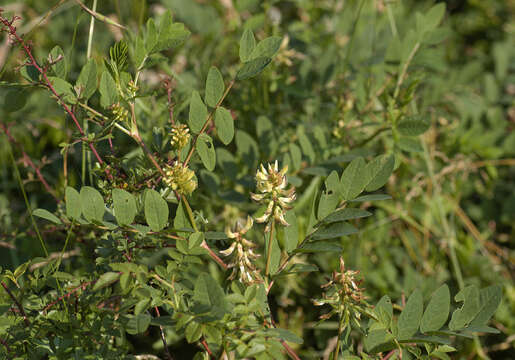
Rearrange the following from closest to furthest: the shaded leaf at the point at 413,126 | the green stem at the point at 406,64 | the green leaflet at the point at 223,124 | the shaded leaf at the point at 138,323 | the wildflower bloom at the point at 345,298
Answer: the shaded leaf at the point at 138,323 → the wildflower bloom at the point at 345,298 → the green leaflet at the point at 223,124 → the shaded leaf at the point at 413,126 → the green stem at the point at 406,64

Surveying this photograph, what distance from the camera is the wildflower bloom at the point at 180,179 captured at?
3.63 feet

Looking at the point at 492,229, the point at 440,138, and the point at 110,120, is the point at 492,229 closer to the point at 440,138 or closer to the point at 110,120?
the point at 440,138

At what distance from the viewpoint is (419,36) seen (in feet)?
6.19

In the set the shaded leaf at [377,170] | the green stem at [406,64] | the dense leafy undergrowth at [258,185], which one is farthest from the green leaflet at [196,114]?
the green stem at [406,64]

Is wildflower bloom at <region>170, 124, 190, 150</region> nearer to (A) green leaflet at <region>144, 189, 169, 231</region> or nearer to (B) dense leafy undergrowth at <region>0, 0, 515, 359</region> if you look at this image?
(B) dense leafy undergrowth at <region>0, 0, 515, 359</region>

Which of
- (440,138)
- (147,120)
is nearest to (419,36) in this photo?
(440,138)

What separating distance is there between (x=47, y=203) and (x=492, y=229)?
2.00m

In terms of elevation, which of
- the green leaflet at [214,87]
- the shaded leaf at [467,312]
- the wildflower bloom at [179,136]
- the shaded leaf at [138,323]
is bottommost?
the shaded leaf at [467,312]

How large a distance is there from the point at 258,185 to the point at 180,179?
7.0 inches

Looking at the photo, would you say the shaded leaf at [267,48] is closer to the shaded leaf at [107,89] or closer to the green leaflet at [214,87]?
the green leaflet at [214,87]

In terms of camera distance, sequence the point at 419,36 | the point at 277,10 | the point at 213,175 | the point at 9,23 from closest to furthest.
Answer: the point at 9,23 < the point at 213,175 < the point at 419,36 < the point at 277,10

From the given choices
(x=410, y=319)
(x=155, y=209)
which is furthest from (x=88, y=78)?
(x=410, y=319)

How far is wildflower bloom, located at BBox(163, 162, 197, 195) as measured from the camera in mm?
1106

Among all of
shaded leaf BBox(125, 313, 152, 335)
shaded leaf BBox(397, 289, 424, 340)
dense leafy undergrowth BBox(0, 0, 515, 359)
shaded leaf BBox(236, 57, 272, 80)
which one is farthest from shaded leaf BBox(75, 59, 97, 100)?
shaded leaf BBox(397, 289, 424, 340)
